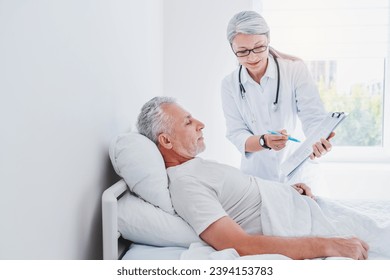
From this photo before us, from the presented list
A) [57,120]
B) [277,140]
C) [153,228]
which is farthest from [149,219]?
[277,140]

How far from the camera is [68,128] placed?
47.3 inches

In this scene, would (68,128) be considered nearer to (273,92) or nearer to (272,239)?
(272,239)

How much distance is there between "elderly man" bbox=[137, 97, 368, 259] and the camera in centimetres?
123

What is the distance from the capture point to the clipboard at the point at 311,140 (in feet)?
6.21

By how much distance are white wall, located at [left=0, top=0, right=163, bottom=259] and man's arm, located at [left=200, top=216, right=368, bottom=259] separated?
0.42 metres

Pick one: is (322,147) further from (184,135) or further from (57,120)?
(57,120)

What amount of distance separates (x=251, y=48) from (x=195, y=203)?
89 cm

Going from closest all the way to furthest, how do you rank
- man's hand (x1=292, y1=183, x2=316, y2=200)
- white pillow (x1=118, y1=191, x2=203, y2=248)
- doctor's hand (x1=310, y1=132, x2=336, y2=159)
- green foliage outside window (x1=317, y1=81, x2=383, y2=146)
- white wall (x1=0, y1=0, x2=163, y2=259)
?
white wall (x1=0, y1=0, x2=163, y2=259) < white pillow (x1=118, y1=191, x2=203, y2=248) < man's hand (x1=292, y1=183, x2=316, y2=200) < doctor's hand (x1=310, y1=132, x2=336, y2=159) < green foliage outside window (x1=317, y1=81, x2=383, y2=146)

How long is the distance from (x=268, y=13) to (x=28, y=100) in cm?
235

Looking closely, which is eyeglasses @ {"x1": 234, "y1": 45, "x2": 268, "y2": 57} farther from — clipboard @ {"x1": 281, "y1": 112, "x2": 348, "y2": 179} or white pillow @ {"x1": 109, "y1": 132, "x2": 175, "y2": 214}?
white pillow @ {"x1": 109, "y1": 132, "x2": 175, "y2": 214}

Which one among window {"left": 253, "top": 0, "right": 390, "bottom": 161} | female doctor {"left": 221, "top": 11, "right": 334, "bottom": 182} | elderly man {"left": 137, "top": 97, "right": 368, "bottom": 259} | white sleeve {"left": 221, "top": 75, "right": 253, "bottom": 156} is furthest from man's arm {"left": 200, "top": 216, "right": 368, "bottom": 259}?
window {"left": 253, "top": 0, "right": 390, "bottom": 161}

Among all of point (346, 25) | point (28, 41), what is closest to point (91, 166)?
point (28, 41)

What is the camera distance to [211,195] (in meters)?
1.36
